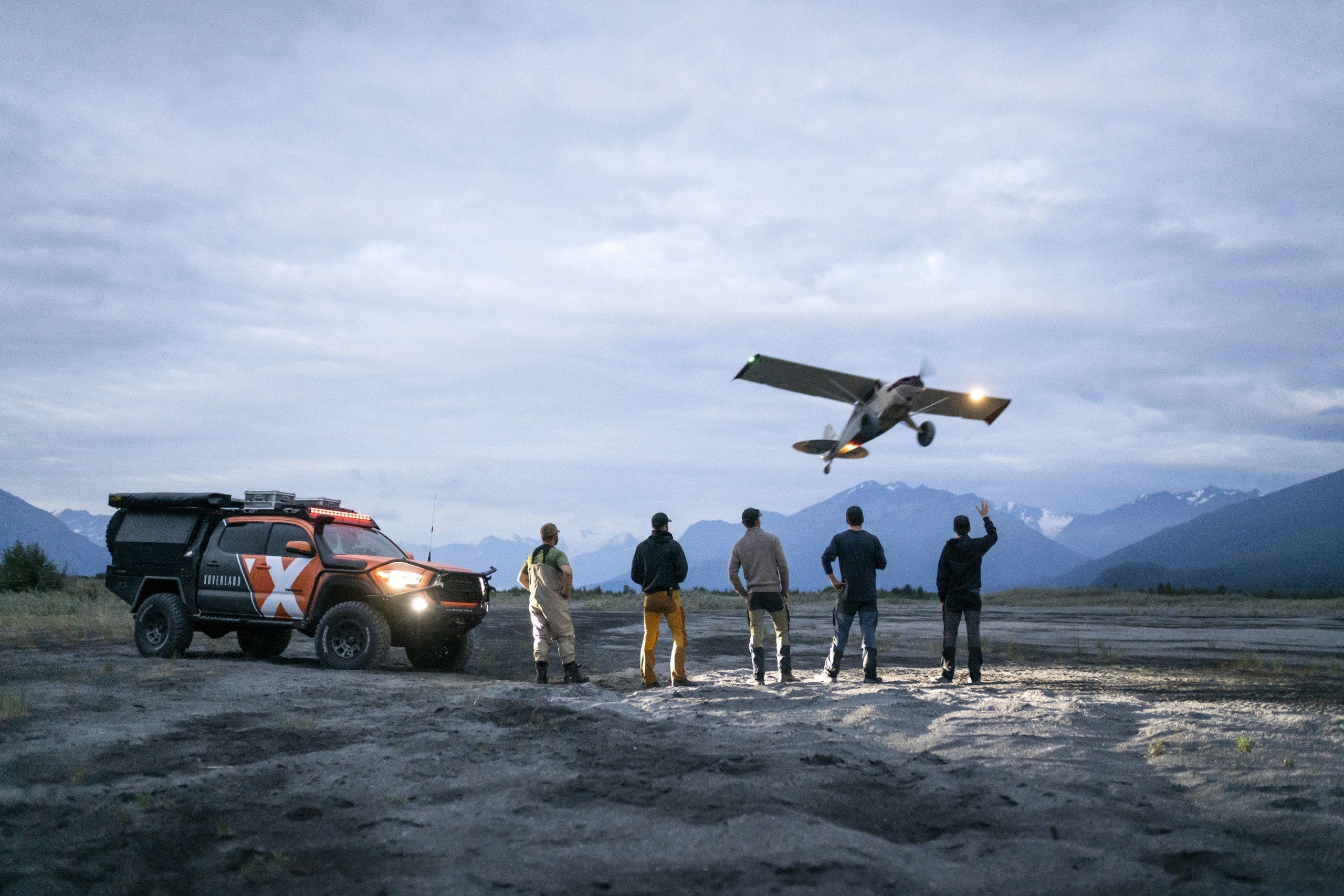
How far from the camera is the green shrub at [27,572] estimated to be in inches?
1479

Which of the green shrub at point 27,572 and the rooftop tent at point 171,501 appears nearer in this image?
the rooftop tent at point 171,501

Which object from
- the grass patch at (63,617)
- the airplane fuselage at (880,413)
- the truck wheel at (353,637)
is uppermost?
the airplane fuselage at (880,413)

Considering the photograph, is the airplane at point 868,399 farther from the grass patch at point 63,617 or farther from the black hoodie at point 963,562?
the grass patch at point 63,617

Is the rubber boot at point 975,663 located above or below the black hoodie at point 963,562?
below

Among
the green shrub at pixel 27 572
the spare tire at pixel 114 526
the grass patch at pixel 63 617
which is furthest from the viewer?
the green shrub at pixel 27 572

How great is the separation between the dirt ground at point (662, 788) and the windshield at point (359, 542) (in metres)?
2.42

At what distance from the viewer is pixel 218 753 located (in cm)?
775

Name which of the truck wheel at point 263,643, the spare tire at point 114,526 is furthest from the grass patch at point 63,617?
the truck wheel at point 263,643

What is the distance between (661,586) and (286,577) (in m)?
5.70

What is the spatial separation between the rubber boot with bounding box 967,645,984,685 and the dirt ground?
0.38m

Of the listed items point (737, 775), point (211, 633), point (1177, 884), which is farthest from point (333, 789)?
point (211, 633)

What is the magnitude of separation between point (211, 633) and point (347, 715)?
22.0ft

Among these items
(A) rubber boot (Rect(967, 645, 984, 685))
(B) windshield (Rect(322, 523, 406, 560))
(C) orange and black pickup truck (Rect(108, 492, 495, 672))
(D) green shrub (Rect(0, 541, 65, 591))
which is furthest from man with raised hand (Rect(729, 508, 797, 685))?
(D) green shrub (Rect(0, 541, 65, 591))

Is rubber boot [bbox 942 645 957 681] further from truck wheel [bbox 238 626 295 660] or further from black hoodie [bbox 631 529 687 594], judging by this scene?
truck wheel [bbox 238 626 295 660]
